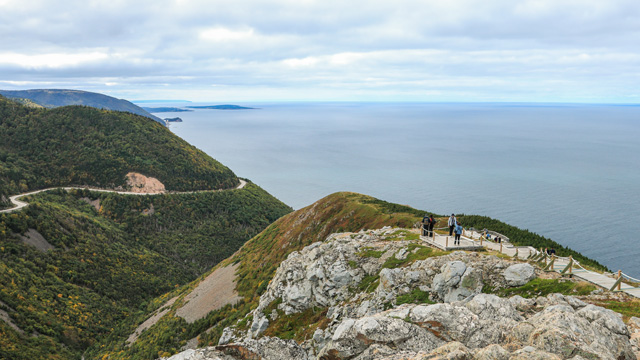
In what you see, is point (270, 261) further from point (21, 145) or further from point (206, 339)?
point (21, 145)

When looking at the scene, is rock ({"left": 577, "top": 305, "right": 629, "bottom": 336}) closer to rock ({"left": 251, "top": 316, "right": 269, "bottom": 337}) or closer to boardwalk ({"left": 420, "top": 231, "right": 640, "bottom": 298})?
boardwalk ({"left": 420, "top": 231, "right": 640, "bottom": 298})

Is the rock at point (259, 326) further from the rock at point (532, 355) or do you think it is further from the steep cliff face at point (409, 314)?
the rock at point (532, 355)

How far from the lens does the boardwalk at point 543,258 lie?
1653cm

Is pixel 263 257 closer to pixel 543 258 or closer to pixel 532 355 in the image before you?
pixel 543 258

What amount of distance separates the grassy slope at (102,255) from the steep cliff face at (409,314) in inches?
1478

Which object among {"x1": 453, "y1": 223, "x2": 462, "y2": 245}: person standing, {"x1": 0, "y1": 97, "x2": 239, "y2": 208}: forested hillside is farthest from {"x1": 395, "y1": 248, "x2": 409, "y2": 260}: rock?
{"x1": 0, "y1": 97, "x2": 239, "y2": 208}: forested hillside

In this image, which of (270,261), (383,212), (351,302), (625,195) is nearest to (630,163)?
(625,195)

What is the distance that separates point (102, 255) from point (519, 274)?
76760 millimetres

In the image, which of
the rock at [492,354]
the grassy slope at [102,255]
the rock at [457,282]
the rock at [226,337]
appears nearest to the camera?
the rock at [492,354]

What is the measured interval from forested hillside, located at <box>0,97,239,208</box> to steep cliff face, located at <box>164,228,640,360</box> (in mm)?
93188

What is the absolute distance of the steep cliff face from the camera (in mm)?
11117

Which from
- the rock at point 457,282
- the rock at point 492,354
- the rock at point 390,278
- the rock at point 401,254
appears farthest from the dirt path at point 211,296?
the rock at point 492,354

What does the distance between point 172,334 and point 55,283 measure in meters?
34.2

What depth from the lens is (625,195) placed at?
106m
